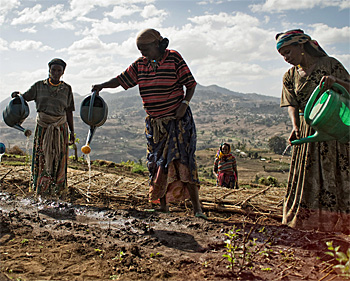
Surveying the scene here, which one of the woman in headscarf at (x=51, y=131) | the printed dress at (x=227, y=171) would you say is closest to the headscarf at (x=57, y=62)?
the woman in headscarf at (x=51, y=131)

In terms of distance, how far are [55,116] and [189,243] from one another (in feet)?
9.20

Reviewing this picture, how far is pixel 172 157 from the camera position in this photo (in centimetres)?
374

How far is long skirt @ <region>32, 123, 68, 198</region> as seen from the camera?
4852 mm

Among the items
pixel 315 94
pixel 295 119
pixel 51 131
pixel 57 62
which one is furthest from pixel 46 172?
pixel 315 94

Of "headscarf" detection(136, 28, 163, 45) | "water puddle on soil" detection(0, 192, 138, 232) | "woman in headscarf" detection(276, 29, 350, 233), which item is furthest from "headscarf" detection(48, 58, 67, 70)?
"woman in headscarf" detection(276, 29, 350, 233)

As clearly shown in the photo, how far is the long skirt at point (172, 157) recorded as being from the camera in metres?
3.77

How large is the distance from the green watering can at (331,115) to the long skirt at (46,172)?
11.2 feet

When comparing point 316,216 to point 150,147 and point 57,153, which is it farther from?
point 57,153

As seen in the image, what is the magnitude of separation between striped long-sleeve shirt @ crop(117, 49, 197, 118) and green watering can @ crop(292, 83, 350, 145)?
1377 millimetres

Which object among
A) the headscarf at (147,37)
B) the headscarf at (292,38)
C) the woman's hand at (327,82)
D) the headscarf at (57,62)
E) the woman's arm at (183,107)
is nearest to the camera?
the woman's hand at (327,82)

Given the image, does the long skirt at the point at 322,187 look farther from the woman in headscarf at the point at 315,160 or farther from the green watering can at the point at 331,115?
the green watering can at the point at 331,115

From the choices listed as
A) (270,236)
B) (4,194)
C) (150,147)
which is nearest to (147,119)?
(150,147)

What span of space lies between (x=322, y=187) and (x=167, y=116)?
68.3 inches

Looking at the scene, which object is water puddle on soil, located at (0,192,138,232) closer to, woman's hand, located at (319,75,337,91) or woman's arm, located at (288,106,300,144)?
woman's arm, located at (288,106,300,144)
